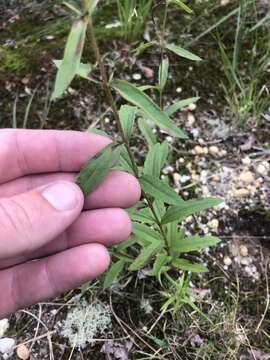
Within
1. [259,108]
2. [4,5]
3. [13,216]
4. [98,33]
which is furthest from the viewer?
[4,5]

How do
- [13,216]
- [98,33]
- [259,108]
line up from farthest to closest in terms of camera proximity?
[98,33], [259,108], [13,216]

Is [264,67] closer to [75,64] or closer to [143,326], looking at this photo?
[143,326]

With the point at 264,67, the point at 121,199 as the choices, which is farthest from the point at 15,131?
the point at 264,67

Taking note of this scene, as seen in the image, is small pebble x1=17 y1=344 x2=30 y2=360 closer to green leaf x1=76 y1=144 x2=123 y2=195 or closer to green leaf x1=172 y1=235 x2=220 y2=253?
green leaf x1=172 y1=235 x2=220 y2=253

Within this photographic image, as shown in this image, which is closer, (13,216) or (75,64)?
(75,64)

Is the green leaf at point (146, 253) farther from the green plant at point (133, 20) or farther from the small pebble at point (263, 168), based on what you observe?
the green plant at point (133, 20)
